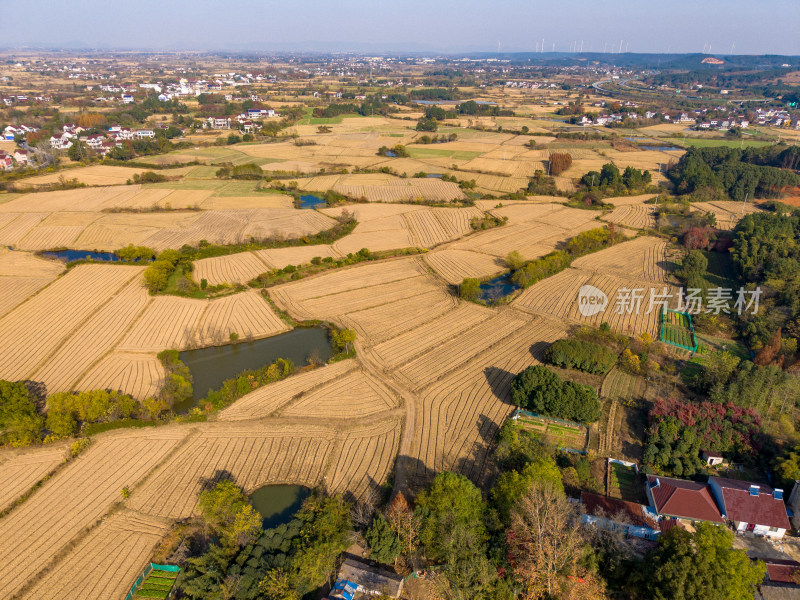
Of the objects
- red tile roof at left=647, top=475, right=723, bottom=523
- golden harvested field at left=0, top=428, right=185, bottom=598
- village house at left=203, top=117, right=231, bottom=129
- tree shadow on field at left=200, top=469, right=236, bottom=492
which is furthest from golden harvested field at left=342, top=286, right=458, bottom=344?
village house at left=203, top=117, right=231, bottom=129

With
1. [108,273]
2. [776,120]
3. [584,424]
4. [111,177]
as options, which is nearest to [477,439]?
[584,424]

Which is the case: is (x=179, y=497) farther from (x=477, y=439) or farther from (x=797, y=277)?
(x=797, y=277)

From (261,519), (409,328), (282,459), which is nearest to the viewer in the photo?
(261,519)

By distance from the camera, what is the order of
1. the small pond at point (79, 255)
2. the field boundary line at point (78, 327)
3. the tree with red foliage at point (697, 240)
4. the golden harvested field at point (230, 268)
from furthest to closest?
1. the tree with red foliage at point (697, 240)
2. the small pond at point (79, 255)
3. the golden harvested field at point (230, 268)
4. the field boundary line at point (78, 327)

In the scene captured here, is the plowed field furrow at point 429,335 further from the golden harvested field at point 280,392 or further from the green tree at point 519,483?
the green tree at point 519,483

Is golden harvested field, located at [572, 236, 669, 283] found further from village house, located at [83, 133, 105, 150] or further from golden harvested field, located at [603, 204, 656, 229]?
village house, located at [83, 133, 105, 150]

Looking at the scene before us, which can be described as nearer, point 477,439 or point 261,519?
point 261,519

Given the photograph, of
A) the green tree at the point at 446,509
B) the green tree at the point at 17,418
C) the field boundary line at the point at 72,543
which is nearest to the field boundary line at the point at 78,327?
the green tree at the point at 17,418

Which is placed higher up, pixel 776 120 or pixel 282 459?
pixel 776 120

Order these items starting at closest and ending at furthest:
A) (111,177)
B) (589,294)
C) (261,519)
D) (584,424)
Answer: (261,519) → (584,424) → (589,294) → (111,177)
